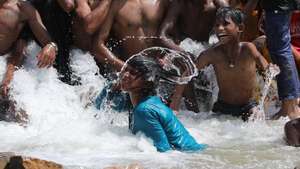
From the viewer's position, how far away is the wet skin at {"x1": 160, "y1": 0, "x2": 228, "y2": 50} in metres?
6.28

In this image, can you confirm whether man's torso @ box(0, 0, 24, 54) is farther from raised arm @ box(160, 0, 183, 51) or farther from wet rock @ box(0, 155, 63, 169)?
wet rock @ box(0, 155, 63, 169)

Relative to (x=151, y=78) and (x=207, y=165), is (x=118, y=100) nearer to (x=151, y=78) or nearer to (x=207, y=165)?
(x=151, y=78)

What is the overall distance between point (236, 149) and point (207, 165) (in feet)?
1.97

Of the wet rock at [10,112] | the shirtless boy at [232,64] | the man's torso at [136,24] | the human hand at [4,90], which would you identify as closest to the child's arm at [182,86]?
the shirtless boy at [232,64]

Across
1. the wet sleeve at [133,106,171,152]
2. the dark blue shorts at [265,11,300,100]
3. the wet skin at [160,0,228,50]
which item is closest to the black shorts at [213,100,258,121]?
the dark blue shorts at [265,11,300,100]

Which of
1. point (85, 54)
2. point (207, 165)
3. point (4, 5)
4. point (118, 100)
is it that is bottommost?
point (207, 165)

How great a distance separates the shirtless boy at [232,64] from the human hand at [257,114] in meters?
0.01

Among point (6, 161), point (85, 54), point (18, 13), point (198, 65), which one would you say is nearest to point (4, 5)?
point (18, 13)

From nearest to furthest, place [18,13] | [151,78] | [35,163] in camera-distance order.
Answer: [35,163], [151,78], [18,13]

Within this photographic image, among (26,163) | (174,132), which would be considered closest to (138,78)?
(174,132)

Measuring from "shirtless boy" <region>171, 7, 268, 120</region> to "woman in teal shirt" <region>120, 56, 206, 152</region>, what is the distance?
3.70ft

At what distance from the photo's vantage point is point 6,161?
12.3 ft

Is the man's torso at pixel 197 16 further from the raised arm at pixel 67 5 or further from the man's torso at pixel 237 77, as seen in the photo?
the raised arm at pixel 67 5

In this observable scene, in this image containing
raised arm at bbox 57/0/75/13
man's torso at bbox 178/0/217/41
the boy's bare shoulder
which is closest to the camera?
the boy's bare shoulder
